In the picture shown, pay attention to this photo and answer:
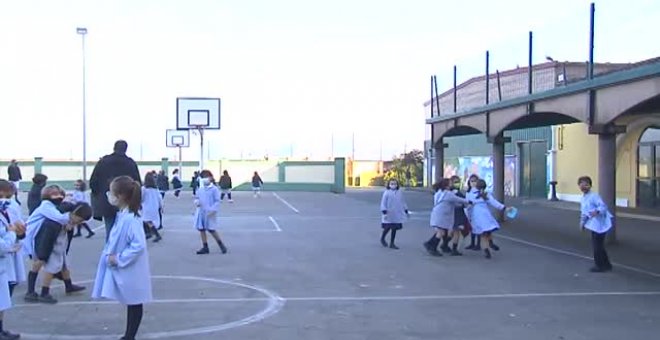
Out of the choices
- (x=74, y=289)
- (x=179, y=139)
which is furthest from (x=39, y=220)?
(x=179, y=139)

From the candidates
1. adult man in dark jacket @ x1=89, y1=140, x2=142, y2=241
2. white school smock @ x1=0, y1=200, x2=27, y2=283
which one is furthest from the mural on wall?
white school smock @ x1=0, y1=200, x2=27, y2=283

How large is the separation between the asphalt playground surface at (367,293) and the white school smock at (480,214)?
1.96 feet

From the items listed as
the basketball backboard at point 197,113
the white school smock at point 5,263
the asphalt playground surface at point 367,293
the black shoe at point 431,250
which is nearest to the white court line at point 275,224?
the asphalt playground surface at point 367,293

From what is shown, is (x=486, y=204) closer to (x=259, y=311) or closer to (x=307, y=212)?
(x=259, y=311)

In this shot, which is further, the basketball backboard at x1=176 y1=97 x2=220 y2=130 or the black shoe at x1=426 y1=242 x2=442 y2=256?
the basketball backboard at x1=176 y1=97 x2=220 y2=130

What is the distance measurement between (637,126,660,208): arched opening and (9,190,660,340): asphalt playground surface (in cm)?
983

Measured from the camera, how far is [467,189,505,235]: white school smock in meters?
14.0

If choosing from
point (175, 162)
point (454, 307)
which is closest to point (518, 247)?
point (454, 307)

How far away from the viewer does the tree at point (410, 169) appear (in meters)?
56.8

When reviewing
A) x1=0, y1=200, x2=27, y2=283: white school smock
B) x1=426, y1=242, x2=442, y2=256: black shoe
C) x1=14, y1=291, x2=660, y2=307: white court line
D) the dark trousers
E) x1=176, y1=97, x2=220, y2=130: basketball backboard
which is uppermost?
x1=176, y1=97, x2=220, y2=130: basketball backboard

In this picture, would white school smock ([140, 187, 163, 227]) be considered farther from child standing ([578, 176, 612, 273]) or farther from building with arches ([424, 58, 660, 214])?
building with arches ([424, 58, 660, 214])

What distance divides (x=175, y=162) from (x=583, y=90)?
139 feet

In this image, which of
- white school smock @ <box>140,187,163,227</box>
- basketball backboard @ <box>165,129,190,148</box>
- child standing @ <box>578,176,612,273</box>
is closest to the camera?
child standing @ <box>578,176,612,273</box>

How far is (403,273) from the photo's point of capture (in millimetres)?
11859
